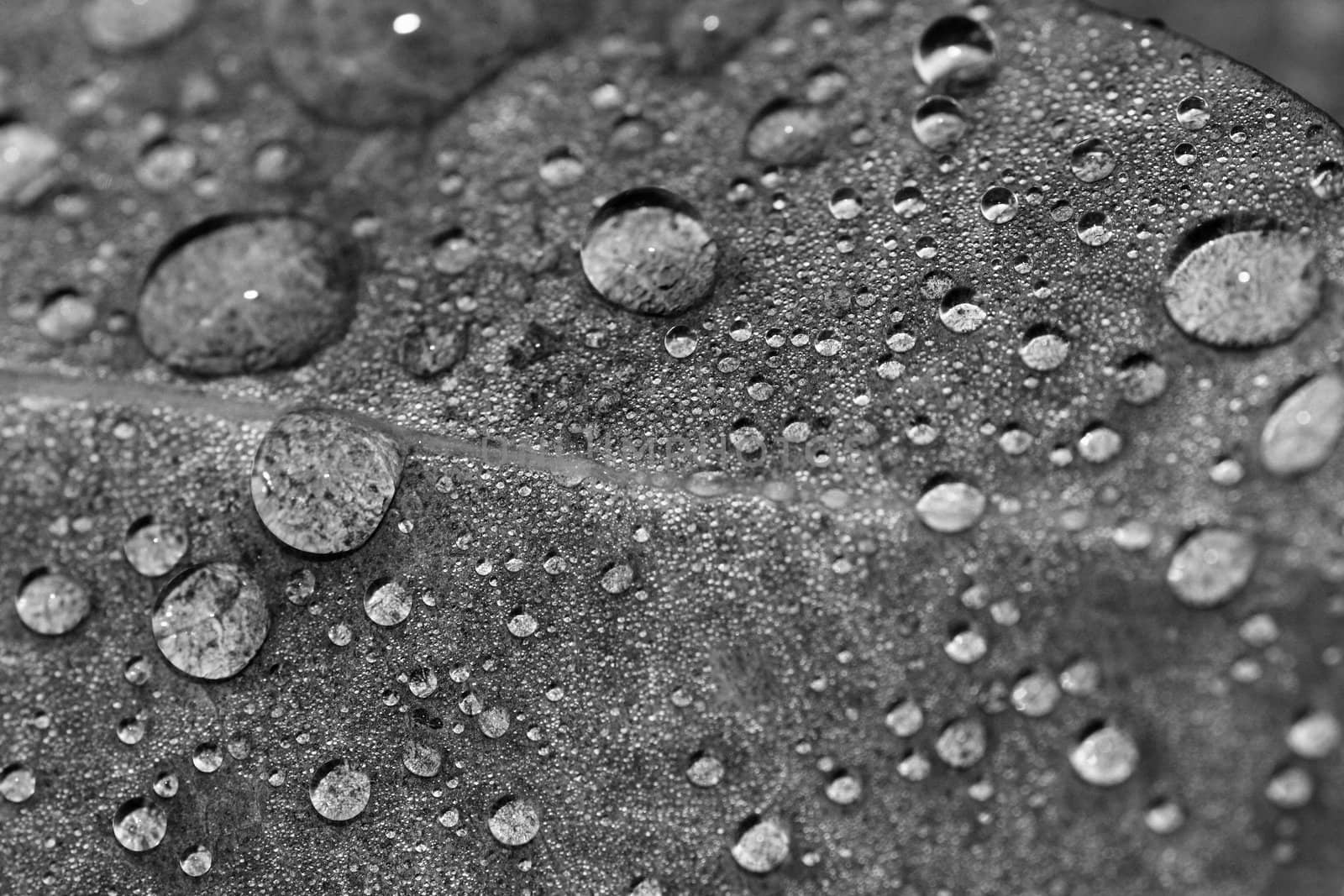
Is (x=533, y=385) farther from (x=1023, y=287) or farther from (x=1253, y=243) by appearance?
(x=1253, y=243)

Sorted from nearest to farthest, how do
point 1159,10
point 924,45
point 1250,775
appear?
point 1250,775 → point 924,45 → point 1159,10

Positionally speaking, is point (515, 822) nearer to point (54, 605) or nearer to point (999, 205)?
point (54, 605)

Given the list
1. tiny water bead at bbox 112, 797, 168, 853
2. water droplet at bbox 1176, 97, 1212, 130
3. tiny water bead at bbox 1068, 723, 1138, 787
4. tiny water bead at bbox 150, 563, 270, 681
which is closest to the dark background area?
water droplet at bbox 1176, 97, 1212, 130

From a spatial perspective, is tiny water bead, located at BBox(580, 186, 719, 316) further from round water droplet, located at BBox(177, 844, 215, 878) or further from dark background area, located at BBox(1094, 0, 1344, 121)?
dark background area, located at BBox(1094, 0, 1344, 121)

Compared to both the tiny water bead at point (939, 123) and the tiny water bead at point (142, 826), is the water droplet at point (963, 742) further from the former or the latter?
the tiny water bead at point (142, 826)

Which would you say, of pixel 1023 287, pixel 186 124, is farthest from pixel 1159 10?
pixel 186 124

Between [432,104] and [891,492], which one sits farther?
[432,104]

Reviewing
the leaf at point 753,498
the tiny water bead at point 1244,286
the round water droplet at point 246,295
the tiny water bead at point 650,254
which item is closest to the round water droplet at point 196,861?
the leaf at point 753,498
